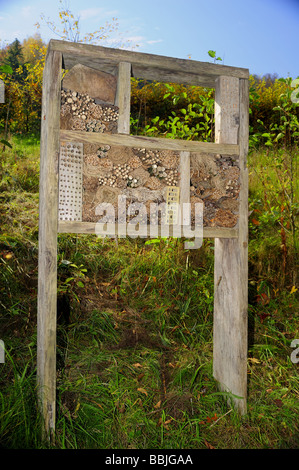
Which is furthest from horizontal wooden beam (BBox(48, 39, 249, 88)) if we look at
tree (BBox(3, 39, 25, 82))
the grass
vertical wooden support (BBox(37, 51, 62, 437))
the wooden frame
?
tree (BBox(3, 39, 25, 82))

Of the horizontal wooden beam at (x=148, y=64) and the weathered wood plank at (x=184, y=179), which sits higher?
the horizontal wooden beam at (x=148, y=64)

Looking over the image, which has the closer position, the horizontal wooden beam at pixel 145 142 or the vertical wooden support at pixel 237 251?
the horizontal wooden beam at pixel 145 142

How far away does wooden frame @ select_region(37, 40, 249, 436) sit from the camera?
2377 mm

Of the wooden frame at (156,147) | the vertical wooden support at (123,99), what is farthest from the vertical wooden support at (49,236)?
the vertical wooden support at (123,99)

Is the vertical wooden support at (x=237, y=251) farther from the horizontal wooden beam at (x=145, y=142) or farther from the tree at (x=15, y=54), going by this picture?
the tree at (x=15, y=54)

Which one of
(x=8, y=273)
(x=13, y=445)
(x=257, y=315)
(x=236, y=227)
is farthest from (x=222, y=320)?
(x=8, y=273)

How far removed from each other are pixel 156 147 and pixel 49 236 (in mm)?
912

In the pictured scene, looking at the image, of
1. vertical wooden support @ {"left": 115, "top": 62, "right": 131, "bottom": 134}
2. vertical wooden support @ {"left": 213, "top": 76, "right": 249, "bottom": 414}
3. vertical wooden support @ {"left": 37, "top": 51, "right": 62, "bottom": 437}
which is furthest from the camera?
vertical wooden support @ {"left": 213, "top": 76, "right": 249, "bottom": 414}

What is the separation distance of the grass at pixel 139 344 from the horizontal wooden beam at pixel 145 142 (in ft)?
4.41

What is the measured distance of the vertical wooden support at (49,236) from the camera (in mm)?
2357

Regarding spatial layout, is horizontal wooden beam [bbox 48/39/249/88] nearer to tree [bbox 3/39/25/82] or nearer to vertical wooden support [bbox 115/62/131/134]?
vertical wooden support [bbox 115/62/131/134]

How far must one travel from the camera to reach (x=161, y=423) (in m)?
2.65

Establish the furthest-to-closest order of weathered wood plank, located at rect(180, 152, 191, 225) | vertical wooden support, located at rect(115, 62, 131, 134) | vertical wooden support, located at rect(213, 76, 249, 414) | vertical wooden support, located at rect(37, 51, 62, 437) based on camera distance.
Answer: vertical wooden support, located at rect(213, 76, 249, 414) → weathered wood plank, located at rect(180, 152, 191, 225) → vertical wooden support, located at rect(115, 62, 131, 134) → vertical wooden support, located at rect(37, 51, 62, 437)

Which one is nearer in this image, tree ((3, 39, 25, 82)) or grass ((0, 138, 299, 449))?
grass ((0, 138, 299, 449))
